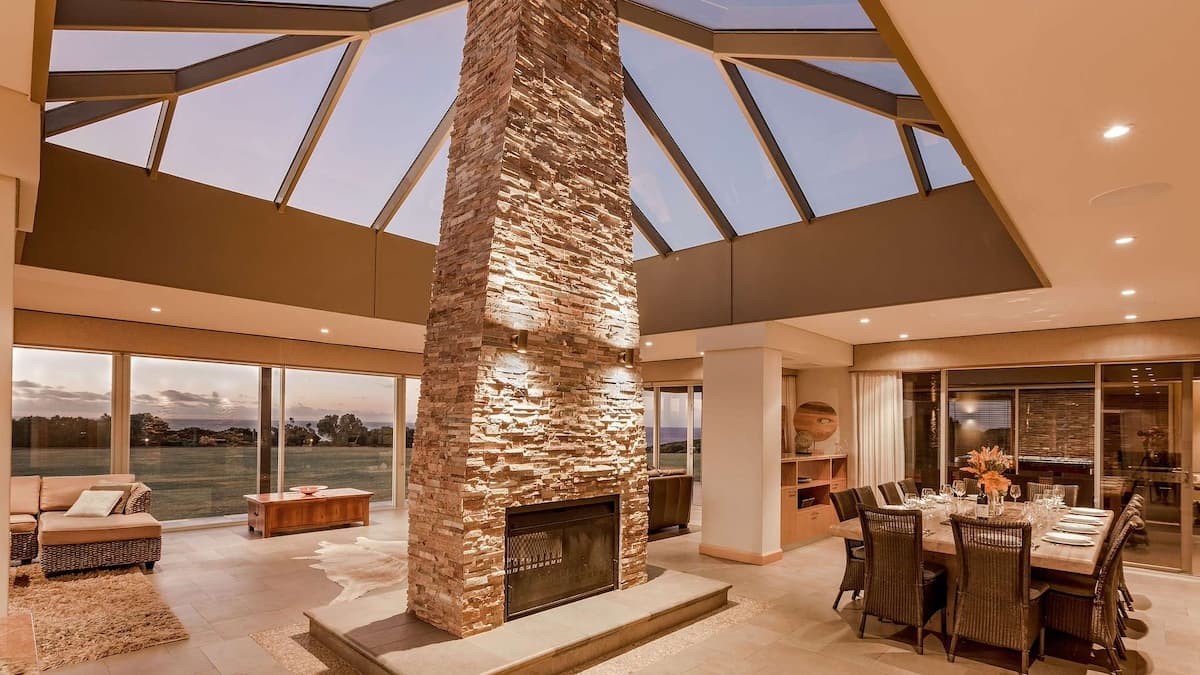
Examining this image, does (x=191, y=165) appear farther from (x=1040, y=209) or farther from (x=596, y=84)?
(x=1040, y=209)

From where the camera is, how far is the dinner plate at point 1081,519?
5.18m

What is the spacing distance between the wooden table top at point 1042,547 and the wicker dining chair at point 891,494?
0.65 metres

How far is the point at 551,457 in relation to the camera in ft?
14.9

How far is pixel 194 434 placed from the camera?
9.27 m

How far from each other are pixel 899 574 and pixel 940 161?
355 centimetres

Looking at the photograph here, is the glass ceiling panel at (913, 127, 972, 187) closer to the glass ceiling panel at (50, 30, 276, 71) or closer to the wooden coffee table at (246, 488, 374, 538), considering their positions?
the glass ceiling panel at (50, 30, 276, 71)

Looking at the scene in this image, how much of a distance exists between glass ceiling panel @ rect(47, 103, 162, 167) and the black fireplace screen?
449 centimetres

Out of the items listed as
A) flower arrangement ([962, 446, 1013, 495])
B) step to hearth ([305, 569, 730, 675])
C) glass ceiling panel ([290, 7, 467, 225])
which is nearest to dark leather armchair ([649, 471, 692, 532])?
step to hearth ([305, 569, 730, 675])

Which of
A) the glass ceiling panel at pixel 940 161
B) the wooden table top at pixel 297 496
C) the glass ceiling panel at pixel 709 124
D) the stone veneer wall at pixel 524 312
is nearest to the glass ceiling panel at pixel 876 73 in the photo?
the glass ceiling panel at pixel 940 161

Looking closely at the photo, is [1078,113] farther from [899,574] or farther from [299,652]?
[299,652]

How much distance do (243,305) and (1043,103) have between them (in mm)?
7131

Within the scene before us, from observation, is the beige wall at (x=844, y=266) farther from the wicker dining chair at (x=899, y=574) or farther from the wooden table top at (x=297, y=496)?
the wooden table top at (x=297, y=496)

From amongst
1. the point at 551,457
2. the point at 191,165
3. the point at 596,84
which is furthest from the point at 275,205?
the point at 551,457

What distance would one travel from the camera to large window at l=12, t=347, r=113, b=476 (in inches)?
319
